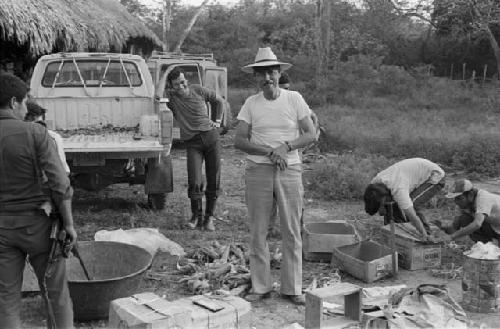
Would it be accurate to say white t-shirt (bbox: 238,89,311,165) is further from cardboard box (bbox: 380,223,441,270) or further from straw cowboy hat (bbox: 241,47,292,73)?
cardboard box (bbox: 380,223,441,270)

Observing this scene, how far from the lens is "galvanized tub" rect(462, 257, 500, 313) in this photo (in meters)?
4.84

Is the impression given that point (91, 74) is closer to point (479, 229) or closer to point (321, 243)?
point (321, 243)

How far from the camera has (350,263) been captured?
226 inches

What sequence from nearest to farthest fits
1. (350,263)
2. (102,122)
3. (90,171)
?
(350,263), (90,171), (102,122)

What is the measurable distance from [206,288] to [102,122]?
403cm

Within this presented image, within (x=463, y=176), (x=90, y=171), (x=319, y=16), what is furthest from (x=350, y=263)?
(x=319, y=16)

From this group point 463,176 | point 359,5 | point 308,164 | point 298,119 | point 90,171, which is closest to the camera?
point 298,119

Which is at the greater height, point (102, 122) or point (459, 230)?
point (102, 122)

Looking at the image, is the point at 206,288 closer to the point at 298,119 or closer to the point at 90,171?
the point at 298,119

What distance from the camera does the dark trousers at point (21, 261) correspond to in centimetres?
356

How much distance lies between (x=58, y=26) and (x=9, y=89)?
26.2ft

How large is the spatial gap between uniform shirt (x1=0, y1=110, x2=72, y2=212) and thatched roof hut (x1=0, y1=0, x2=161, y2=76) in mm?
5929

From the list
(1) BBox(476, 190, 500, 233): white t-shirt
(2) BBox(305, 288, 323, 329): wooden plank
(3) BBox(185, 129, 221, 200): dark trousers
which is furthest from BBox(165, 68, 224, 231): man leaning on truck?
(2) BBox(305, 288, 323, 329): wooden plank

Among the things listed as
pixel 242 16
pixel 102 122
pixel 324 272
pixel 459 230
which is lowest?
pixel 324 272
